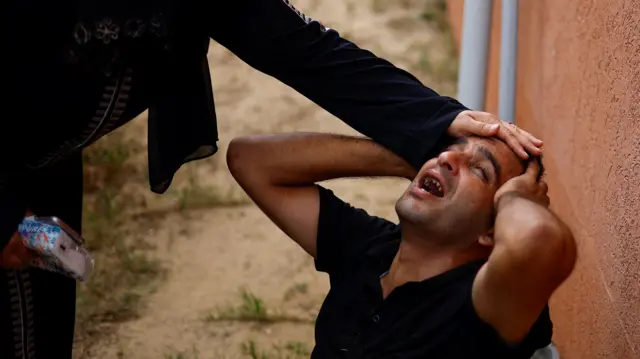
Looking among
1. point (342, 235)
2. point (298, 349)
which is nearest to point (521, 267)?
point (342, 235)

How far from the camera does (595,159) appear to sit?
6.58ft

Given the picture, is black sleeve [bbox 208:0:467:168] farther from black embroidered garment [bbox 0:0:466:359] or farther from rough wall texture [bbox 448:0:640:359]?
rough wall texture [bbox 448:0:640:359]

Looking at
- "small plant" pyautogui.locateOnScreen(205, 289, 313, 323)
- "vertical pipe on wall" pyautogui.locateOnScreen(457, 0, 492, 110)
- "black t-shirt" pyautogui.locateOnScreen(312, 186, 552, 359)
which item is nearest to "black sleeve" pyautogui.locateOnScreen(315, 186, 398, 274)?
"black t-shirt" pyautogui.locateOnScreen(312, 186, 552, 359)

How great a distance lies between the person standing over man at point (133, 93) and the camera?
1458 mm

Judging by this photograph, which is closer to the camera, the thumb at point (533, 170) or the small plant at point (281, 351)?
the thumb at point (533, 170)

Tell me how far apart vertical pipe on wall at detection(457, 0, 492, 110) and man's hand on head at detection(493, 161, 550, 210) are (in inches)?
39.0

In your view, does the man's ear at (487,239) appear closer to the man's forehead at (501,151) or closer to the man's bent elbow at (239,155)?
the man's forehead at (501,151)

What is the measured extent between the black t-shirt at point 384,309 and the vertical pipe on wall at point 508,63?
3.14ft

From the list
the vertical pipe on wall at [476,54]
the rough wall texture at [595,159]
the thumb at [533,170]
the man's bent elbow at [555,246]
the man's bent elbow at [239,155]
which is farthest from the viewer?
the vertical pipe on wall at [476,54]

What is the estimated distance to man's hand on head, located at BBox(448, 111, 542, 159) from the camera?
1561 millimetres

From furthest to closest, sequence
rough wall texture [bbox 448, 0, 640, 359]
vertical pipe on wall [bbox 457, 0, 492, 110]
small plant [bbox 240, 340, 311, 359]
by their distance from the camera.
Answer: small plant [bbox 240, 340, 311, 359] → vertical pipe on wall [bbox 457, 0, 492, 110] → rough wall texture [bbox 448, 0, 640, 359]

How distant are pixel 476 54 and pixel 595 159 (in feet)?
1.99

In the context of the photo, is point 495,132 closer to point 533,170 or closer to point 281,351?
point 533,170

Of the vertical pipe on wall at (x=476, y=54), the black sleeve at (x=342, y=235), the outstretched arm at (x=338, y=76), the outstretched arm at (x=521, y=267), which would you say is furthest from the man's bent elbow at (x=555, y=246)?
the vertical pipe on wall at (x=476, y=54)
